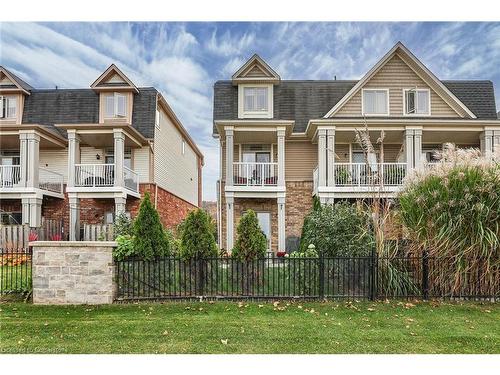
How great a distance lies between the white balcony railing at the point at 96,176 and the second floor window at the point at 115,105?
295 cm

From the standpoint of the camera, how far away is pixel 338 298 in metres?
7.07

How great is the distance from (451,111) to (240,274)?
1244 cm

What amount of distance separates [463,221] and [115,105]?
15420mm

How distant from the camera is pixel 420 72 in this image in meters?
15.0

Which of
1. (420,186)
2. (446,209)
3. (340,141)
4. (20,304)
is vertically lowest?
(20,304)

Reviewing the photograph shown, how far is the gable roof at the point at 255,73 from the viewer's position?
49.8 ft

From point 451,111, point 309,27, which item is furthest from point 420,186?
point 451,111

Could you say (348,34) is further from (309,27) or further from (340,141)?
(340,141)

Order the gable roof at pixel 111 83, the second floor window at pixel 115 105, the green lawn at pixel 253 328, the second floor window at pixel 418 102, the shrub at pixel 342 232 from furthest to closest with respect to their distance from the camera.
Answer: the second floor window at pixel 115 105 → the gable roof at pixel 111 83 → the second floor window at pixel 418 102 → the shrub at pixel 342 232 → the green lawn at pixel 253 328

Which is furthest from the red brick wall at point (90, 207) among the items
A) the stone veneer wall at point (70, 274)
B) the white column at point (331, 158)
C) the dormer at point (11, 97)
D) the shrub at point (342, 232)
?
the stone veneer wall at point (70, 274)

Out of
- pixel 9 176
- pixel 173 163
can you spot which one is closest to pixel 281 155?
pixel 173 163

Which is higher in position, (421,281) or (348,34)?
(348,34)

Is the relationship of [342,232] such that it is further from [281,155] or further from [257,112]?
[257,112]

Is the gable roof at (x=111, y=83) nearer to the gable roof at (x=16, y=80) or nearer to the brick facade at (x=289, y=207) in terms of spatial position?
the gable roof at (x=16, y=80)
